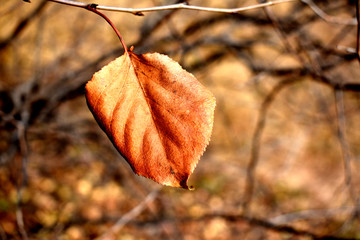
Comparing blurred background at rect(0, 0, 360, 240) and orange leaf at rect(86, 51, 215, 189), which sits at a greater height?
orange leaf at rect(86, 51, 215, 189)

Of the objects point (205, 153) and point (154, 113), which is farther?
point (205, 153)

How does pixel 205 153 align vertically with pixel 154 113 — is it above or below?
below

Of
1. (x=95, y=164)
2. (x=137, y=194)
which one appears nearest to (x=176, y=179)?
(x=137, y=194)

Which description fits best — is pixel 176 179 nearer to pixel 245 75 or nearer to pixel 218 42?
pixel 218 42

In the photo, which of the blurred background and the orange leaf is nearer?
the orange leaf
